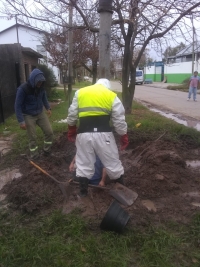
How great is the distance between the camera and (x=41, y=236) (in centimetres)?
312

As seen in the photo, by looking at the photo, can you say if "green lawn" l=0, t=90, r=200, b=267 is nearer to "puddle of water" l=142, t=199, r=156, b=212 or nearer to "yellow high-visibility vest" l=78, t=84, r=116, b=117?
"puddle of water" l=142, t=199, r=156, b=212

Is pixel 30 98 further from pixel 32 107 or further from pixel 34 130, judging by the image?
pixel 34 130

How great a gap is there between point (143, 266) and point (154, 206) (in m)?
1.20

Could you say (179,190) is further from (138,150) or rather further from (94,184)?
(138,150)

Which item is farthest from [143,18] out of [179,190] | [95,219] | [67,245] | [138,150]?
[67,245]

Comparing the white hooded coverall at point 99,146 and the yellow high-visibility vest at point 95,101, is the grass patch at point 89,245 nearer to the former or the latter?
the white hooded coverall at point 99,146

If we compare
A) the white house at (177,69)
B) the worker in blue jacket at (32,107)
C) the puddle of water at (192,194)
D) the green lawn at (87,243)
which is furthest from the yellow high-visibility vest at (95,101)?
the white house at (177,69)

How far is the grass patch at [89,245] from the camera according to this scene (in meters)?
2.73

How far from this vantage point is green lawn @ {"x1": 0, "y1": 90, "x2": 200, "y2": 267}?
2729 millimetres

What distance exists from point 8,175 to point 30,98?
4.93 ft

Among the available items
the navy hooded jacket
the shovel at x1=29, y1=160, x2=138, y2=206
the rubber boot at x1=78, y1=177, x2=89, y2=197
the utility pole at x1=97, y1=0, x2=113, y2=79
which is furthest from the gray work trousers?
the rubber boot at x1=78, y1=177, x2=89, y2=197

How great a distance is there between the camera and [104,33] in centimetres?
508

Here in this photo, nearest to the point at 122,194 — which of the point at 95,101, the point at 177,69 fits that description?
the point at 95,101

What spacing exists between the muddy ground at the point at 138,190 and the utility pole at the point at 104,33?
181cm
